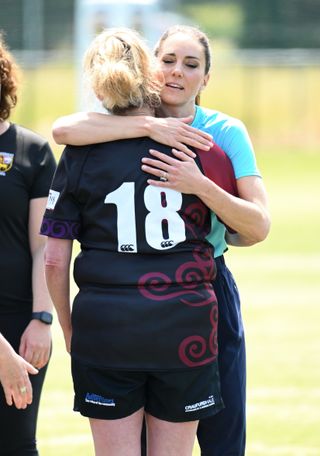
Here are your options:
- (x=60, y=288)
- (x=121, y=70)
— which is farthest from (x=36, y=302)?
(x=121, y=70)

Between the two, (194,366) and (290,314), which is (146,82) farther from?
(290,314)

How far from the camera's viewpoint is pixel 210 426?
4215mm

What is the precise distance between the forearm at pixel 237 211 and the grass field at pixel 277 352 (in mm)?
2452

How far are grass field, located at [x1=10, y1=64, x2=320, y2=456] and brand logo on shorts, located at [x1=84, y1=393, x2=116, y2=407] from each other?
95.4 inches

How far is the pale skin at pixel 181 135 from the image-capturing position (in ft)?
11.8

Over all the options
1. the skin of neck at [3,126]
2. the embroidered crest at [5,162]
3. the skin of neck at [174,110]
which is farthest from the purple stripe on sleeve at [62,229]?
the skin of neck at [3,126]

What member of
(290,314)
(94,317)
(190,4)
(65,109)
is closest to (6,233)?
(94,317)

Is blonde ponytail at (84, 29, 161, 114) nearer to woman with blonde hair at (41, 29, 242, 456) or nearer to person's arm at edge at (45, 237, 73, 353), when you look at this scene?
woman with blonde hair at (41, 29, 242, 456)

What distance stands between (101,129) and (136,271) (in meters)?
0.49

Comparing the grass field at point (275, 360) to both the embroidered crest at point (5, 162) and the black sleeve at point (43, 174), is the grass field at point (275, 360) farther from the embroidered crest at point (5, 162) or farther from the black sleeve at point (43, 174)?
the embroidered crest at point (5, 162)

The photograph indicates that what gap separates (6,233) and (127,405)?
1.14 m

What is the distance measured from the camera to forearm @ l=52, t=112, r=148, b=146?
3.62 meters

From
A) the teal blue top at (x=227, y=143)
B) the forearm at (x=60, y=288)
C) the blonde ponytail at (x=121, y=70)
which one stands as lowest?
the forearm at (x=60, y=288)

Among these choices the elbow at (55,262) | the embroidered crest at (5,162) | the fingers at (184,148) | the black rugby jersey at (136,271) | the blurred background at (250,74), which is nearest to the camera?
the black rugby jersey at (136,271)
